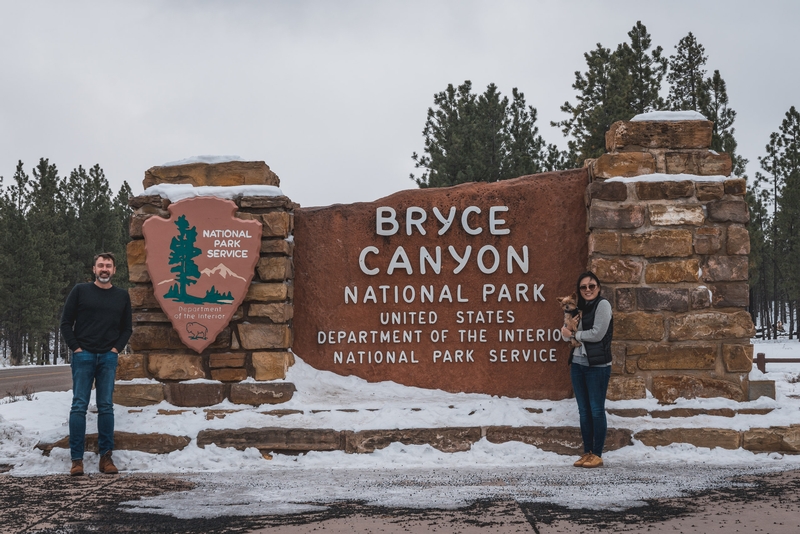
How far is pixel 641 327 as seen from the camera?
6.49 meters

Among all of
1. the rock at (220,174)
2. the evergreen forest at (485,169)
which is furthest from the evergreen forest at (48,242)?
the rock at (220,174)

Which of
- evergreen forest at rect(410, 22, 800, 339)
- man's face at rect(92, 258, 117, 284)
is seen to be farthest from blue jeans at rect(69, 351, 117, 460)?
evergreen forest at rect(410, 22, 800, 339)

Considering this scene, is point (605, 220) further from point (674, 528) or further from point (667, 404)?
point (674, 528)

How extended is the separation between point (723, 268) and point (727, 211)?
50cm

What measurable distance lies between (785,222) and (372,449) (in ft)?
104

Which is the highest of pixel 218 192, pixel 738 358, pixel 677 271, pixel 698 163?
pixel 698 163

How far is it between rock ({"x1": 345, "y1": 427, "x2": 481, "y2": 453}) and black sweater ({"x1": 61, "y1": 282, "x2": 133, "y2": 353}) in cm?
203

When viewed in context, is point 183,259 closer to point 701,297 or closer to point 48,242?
point 701,297

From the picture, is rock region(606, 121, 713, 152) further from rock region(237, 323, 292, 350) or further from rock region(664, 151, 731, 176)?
rock region(237, 323, 292, 350)

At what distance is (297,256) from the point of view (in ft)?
23.4

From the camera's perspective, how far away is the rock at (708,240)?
6539 millimetres

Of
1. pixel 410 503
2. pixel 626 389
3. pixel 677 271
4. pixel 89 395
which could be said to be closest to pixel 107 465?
pixel 89 395

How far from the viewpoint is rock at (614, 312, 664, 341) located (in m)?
6.49

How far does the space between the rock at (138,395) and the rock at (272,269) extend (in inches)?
52.6
